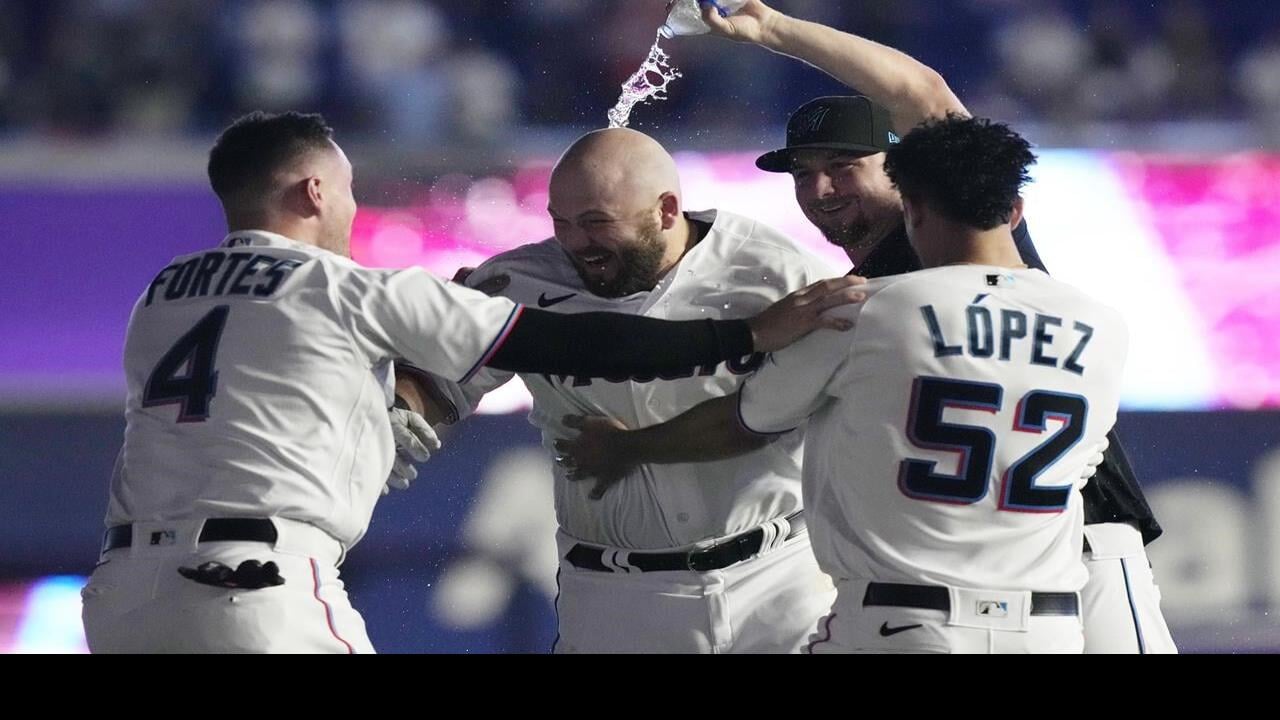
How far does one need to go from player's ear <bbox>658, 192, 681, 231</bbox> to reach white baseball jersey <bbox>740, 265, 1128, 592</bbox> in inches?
30.1

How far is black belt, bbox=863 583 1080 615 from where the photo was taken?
9.25 feet

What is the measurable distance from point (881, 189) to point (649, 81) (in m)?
5.03

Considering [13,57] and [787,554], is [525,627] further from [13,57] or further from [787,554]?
[13,57]

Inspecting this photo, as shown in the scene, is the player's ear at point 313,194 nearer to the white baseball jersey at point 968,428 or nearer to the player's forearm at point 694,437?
the player's forearm at point 694,437

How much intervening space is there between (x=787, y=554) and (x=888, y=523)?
0.83 meters

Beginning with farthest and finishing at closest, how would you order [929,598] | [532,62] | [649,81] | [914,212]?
[649,81] → [532,62] → [914,212] → [929,598]

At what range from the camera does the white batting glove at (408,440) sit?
3490mm

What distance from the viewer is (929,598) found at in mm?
2820

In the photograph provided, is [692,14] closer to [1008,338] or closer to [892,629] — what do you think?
[1008,338]

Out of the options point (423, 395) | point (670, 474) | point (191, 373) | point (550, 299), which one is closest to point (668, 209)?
point (550, 299)

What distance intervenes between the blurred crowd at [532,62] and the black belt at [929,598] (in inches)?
219

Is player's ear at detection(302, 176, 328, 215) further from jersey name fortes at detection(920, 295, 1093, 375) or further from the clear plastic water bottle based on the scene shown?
jersey name fortes at detection(920, 295, 1093, 375)
